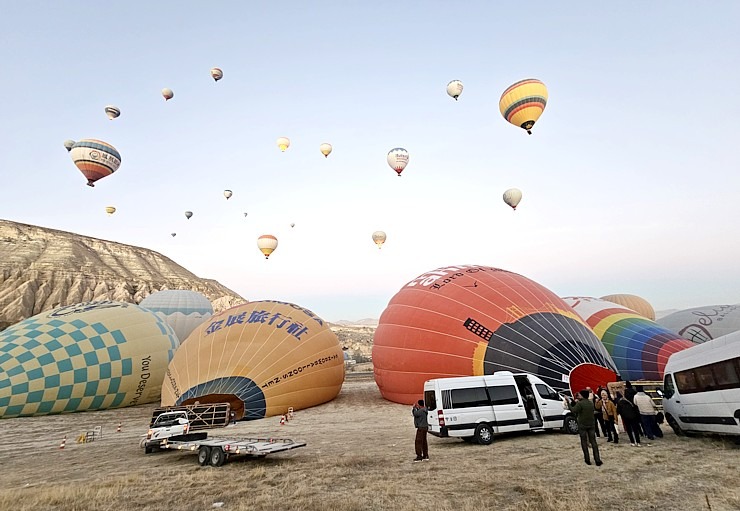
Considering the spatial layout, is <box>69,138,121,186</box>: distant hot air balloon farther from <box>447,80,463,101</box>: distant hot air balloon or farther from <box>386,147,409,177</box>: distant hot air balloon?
<box>447,80,463,101</box>: distant hot air balloon

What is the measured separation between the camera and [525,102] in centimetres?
2644

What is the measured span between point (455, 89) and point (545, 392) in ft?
96.6

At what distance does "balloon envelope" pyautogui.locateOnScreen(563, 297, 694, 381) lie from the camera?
59.7 ft

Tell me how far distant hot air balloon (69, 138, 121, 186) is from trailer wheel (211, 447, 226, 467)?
26186 mm

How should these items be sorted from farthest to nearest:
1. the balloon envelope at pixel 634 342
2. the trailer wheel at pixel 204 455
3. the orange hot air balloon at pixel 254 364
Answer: the balloon envelope at pixel 634 342 < the orange hot air balloon at pixel 254 364 < the trailer wheel at pixel 204 455

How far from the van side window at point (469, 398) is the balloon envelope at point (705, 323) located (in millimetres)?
23813

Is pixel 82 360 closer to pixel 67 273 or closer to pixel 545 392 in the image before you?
pixel 545 392

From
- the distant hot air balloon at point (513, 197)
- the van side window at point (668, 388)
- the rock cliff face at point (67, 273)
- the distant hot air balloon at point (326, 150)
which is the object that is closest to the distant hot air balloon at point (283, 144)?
the distant hot air balloon at point (326, 150)

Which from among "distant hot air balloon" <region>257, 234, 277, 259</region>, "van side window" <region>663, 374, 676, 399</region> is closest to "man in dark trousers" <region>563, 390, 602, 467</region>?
"van side window" <region>663, 374, 676, 399</region>

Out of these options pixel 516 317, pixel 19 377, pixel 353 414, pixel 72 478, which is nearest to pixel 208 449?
pixel 72 478

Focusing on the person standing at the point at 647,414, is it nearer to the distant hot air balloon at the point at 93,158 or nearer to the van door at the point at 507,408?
the van door at the point at 507,408

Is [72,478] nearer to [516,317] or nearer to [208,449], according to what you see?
[208,449]

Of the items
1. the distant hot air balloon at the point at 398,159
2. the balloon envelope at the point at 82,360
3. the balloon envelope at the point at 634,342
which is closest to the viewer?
the balloon envelope at the point at 82,360

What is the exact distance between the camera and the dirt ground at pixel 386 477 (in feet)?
19.3
